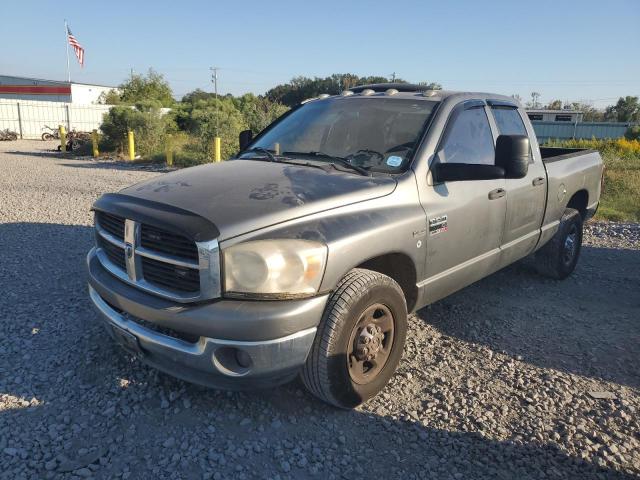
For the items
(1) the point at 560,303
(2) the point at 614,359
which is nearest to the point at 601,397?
(2) the point at 614,359

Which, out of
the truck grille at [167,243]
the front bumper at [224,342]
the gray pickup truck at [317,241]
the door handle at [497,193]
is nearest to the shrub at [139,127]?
the gray pickup truck at [317,241]

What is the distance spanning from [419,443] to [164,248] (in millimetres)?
1744

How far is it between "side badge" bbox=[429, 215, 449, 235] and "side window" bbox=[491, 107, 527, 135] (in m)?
1.33

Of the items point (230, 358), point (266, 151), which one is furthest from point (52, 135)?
point (230, 358)

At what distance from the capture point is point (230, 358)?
2.47 m

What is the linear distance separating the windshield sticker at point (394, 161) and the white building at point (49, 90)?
1906 inches

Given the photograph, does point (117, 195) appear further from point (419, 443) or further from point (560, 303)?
point (560, 303)

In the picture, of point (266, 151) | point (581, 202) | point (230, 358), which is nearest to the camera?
point (230, 358)

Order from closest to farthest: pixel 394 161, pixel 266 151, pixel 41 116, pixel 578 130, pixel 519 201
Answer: pixel 394 161
pixel 266 151
pixel 519 201
pixel 41 116
pixel 578 130

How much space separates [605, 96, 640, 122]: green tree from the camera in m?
65.1

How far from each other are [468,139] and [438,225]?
2.99ft

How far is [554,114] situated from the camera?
217 ft

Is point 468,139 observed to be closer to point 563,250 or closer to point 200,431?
point 563,250

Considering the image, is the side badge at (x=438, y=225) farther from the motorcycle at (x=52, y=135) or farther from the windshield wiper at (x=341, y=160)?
the motorcycle at (x=52, y=135)
